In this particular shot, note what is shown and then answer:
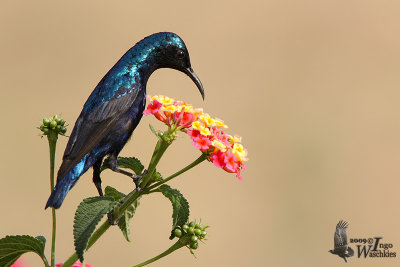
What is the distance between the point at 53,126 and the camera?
2131mm

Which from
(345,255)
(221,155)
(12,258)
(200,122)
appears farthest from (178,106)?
(345,255)

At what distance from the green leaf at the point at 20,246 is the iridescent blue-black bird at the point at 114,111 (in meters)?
0.12

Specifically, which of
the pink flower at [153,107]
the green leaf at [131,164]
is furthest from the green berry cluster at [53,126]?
the pink flower at [153,107]

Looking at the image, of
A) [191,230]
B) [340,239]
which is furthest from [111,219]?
[340,239]

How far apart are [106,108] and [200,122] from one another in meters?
0.41

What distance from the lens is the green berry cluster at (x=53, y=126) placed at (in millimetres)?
2135

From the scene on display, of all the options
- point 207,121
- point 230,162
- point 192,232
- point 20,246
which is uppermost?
point 207,121

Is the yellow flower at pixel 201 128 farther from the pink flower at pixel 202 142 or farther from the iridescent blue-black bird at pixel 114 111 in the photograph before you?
the iridescent blue-black bird at pixel 114 111

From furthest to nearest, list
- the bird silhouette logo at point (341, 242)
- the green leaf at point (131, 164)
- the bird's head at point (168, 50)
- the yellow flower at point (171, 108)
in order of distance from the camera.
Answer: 1. the bird silhouette logo at point (341, 242)
2. the bird's head at point (168, 50)
3. the green leaf at point (131, 164)
4. the yellow flower at point (171, 108)

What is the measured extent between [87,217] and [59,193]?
0.61 ft

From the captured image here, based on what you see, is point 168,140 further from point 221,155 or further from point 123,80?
point 123,80

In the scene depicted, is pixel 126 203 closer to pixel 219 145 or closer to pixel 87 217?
pixel 87 217

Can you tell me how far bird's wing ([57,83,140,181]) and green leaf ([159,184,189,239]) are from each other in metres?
0.31

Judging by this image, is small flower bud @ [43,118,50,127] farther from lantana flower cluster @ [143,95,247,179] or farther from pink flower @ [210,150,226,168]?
pink flower @ [210,150,226,168]
